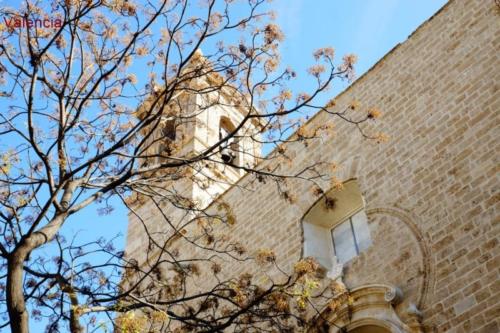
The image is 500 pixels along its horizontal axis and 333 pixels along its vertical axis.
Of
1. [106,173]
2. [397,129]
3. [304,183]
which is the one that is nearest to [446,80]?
[397,129]

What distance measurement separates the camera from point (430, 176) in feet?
27.8

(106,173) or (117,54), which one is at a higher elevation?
(117,54)

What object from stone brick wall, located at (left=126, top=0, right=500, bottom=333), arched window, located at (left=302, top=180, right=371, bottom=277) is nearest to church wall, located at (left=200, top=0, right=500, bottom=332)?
stone brick wall, located at (left=126, top=0, right=500, bottom=333)

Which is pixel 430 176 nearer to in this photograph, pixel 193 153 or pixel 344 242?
pixel 344 242

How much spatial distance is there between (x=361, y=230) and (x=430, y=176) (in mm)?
1444

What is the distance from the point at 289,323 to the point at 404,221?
206 centimetres

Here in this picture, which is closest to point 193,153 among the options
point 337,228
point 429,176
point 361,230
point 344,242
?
point 337,228

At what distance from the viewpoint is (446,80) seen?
30.4ft

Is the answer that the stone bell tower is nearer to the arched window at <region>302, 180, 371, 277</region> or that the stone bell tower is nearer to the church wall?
the church wall

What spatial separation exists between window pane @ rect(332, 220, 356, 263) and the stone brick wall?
514 mm

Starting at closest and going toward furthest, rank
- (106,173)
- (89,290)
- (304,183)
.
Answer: (89,290)
(106,173)
(304,183)

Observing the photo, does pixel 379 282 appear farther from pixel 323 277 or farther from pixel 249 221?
pixel 249 221

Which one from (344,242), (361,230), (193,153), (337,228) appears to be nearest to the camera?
(361,230)

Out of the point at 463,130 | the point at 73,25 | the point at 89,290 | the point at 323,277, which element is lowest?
the point at 89,290
